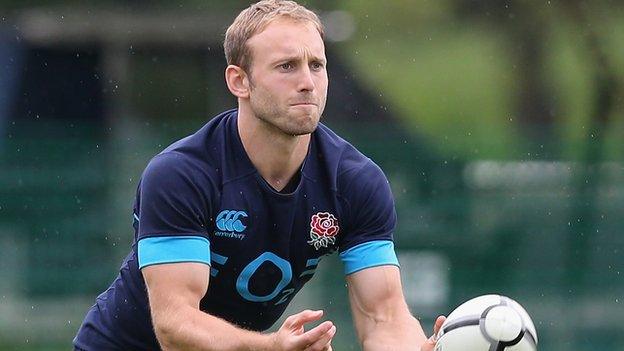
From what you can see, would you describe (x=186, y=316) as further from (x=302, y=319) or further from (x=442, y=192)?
(x=442, y=192)

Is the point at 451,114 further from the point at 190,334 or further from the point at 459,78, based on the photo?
the point at 190,334

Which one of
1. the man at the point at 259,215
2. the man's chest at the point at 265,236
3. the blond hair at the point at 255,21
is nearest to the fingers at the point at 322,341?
the man at the point at 259,215

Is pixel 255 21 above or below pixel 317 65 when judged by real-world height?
above

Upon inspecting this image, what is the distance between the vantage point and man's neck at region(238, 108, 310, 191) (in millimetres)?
6340

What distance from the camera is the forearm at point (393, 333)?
6359 millimetres

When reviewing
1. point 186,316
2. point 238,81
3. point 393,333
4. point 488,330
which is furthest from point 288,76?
point 488,330

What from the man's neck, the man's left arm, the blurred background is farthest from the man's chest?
the blurred background

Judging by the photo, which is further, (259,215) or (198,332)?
(259,215)

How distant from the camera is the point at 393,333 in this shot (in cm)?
639

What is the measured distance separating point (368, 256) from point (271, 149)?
0.64m

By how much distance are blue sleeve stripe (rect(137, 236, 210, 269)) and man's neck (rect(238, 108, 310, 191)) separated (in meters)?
0.47

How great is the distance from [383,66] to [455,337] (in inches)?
457

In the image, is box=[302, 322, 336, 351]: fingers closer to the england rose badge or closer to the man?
the man

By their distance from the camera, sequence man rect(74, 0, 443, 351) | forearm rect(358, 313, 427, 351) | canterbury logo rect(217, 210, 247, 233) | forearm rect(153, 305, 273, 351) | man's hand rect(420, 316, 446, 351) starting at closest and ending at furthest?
forearm rect(153, 305, 273, 351) → man's hand rect(420, 316, 446, 351) → man rect(74, 0, 443, 351) → canterbury logo rect(217, 210, 247, 233) → forearm rect(358, 313, 427, 351)
